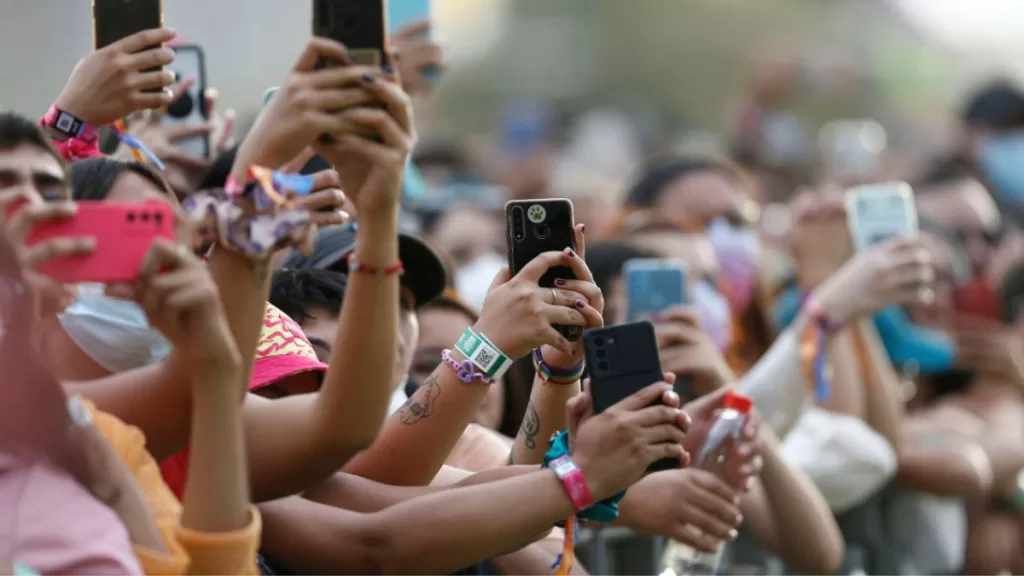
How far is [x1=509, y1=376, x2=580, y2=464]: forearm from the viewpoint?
10.4 feet

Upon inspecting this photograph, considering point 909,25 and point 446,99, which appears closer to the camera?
point 446,99

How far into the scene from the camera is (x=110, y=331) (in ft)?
9.91

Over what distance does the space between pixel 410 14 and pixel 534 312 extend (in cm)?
245

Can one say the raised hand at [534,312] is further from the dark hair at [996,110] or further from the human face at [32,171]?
the dark hair at [996,110]

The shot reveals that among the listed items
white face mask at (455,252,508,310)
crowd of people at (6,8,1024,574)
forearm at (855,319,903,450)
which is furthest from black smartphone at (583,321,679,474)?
white face mask at (455,252,508,310)

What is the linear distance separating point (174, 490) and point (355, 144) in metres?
0.84

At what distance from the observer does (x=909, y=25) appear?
32438 mm

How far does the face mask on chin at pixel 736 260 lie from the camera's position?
6207 mm

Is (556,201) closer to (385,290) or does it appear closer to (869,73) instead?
(385,290)

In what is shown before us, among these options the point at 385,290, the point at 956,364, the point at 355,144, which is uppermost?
the point at 355,144

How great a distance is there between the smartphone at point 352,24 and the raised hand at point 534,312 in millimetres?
612

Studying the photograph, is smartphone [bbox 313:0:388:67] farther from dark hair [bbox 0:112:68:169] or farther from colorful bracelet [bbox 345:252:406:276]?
dark hair [bbox 0:112:68:169]

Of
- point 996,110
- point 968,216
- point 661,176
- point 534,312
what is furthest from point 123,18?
point 996,110

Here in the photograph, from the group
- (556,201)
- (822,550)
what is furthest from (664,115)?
(556,201)
